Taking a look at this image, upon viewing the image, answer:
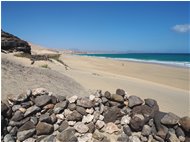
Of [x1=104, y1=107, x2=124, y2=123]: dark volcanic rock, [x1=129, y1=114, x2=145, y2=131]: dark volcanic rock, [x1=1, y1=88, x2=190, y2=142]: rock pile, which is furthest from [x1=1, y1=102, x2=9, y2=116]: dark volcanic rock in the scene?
[x1=129, y1=114, x2=145, y2=131]: dark volcanic rock

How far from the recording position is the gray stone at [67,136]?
17.5ft

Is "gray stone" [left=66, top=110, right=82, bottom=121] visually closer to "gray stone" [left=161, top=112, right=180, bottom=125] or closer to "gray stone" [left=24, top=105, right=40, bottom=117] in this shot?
"gray stone" [left=24, top=105, right=40, bottom=117]

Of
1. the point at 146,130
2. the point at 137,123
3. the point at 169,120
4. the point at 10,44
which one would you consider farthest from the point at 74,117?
the point at 10,44

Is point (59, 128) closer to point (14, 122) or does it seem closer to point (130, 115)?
point (14, 122)

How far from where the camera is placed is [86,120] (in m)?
5.73

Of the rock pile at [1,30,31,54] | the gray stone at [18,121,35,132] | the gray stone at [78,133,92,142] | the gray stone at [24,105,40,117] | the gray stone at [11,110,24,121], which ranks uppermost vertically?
the rock pile at [1,30,31,54]

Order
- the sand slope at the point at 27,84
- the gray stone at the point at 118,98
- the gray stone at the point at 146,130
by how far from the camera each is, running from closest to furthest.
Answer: the gray stone at the point at 146,130 → the gray stone at the point at 118,98 → the sand slope at the point at 27,84

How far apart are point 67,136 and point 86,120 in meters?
0.60

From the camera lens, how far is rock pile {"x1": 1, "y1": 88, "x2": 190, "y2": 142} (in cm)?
532

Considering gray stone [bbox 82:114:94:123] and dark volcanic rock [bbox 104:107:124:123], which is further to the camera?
dark volcanic rock [bbox 104:107:124:123]

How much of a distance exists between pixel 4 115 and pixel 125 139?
2751mm

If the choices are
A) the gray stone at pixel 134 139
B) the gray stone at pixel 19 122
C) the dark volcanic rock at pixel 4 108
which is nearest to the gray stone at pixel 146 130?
the gray stone at pixel 134 139

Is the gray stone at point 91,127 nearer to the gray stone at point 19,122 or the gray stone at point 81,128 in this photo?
the gray stone at point 81,128

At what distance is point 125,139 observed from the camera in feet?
17.8
